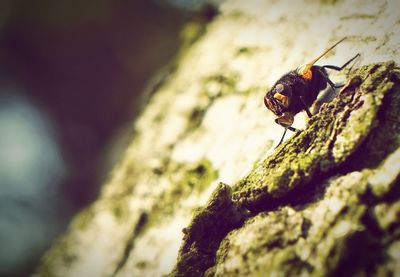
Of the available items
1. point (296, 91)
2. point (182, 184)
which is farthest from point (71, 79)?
point (296, 91)

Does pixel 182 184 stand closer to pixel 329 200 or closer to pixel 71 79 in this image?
pixel 329 200

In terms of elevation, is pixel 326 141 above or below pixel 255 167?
below

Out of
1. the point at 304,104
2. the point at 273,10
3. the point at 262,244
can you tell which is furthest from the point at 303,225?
the point at 273,10

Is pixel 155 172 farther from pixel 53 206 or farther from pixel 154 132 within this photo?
pixel 53 206

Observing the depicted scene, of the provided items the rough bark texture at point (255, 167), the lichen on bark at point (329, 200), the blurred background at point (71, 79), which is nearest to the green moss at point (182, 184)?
the rough bark texture at point (255, 167)

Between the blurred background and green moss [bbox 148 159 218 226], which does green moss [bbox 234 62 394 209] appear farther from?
the blurred background

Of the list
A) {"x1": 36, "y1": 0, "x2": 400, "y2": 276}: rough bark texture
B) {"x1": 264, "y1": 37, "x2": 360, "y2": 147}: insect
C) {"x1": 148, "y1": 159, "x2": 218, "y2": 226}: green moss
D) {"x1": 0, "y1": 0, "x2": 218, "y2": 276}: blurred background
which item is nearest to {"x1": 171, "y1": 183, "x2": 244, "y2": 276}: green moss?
{"x1": 36, "y1": 0, "x2": 400, "y2": 276}: rough bark texture
